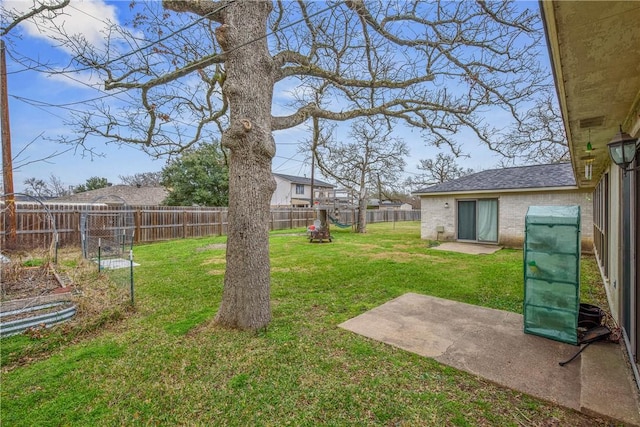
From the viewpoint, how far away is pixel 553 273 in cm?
305

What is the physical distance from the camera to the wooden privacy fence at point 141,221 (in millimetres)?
9070

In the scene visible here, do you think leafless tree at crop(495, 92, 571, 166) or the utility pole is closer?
leafless tree at crop(495, 92, 571, 166)

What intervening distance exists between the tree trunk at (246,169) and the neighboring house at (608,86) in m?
2.76

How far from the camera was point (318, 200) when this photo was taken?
14023mm

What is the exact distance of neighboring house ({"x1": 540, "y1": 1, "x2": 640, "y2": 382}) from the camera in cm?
155

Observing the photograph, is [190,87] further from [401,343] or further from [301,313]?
[401,343]

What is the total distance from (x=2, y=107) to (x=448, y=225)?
14.8m

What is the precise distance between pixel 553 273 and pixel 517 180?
8.67 metres

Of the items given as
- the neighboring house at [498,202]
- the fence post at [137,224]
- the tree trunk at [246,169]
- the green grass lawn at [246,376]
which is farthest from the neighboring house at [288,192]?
the tree trunk at [246,169]

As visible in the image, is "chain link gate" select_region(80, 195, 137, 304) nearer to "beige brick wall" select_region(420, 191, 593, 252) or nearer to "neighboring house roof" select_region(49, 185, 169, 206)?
"beige brick wall" select_region(420, 191, 593, 252)

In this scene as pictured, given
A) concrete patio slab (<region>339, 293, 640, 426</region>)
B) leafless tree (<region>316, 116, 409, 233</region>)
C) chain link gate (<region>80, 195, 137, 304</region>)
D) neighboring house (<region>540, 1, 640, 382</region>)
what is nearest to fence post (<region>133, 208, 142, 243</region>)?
chain link gate (<region>80, 195, 137, 304</region>)

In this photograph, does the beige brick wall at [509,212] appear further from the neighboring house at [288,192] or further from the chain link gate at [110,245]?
the neighboring house at [288,192]

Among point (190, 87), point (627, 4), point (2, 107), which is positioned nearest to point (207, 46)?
point (190, 87)

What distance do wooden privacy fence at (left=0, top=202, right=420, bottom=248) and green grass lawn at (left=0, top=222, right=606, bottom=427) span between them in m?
3.52
